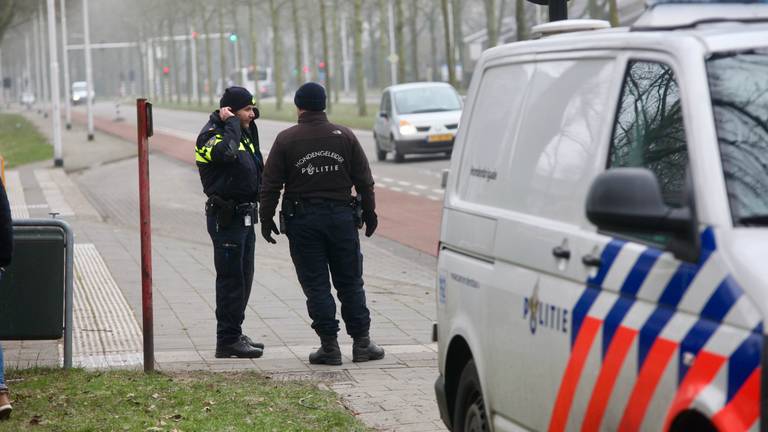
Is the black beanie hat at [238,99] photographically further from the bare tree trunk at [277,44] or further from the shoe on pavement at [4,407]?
the bare tree trunk at [277,44]

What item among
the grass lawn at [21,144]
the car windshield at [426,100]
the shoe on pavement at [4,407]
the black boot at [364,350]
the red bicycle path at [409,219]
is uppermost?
the car windshield at [426,100]

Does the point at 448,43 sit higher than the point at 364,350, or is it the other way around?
the point at 448,43

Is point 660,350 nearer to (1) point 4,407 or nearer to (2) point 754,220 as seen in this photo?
(2) point 754,220

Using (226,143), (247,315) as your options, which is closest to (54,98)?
(247,315)

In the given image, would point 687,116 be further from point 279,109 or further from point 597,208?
point 279,109

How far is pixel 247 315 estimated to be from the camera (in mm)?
11719

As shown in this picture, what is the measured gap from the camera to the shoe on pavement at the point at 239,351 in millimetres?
9680

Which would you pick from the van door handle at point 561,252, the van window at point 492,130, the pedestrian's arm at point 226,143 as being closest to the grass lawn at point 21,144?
the pedestrian's arm at point 226,143

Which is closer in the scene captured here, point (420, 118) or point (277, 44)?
point (420, 118)

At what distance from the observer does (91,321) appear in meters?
11.3

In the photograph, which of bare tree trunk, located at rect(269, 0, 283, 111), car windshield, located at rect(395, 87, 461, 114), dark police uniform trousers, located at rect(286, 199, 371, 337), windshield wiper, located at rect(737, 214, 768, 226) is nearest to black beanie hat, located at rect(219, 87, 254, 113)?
dark police uniform trousers, located at rect(286, 199, 371, 337)

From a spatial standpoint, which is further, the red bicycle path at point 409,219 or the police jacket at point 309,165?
the red bicycle path at point 409,219

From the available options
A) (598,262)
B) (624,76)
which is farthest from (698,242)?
(624,76)

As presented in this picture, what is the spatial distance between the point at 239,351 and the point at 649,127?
5.63m
